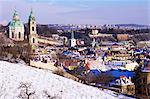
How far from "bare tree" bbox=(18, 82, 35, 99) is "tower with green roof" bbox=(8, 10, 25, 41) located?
3373 centimetres

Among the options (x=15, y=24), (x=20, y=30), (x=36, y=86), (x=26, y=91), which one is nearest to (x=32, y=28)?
(x=20, y=30)

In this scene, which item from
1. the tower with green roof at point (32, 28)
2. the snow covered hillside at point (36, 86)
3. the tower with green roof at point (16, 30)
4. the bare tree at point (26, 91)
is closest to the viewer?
the bare tree at point (26, 91)

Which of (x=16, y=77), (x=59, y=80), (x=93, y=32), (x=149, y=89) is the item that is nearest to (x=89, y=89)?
(x=59, y=80)

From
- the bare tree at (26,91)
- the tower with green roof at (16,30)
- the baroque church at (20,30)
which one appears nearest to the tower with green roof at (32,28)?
the baroque church at (20,30)

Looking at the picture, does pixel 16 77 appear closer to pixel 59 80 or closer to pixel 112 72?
pixel 59 80

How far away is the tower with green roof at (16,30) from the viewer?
4475 centimetres

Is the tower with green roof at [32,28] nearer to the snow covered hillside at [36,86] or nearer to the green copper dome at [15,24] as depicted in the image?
Result: the green copper dome at [15,24]

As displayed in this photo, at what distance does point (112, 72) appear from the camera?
22.8 meters

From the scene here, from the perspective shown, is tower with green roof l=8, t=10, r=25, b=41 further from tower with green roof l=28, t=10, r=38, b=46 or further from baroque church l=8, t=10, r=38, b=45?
tower with green roof l=28, t=10, r=38, b=46

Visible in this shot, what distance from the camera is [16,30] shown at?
46.1 metres

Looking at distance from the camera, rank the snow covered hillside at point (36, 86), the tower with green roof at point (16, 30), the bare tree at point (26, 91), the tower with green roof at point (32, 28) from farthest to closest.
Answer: the tower with green roof at point (16, 30), the tower with green roof at point (32, 28), the snow covered hillside at point (36, 86), the bare tree at point (26, 91)

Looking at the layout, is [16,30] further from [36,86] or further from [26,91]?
[26,91]

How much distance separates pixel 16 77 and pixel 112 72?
41.4ft

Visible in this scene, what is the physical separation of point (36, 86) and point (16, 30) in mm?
36318
